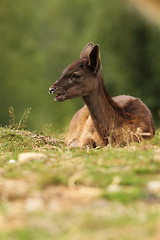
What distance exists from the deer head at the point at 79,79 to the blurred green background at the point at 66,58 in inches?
572

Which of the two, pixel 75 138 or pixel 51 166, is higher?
pixel 51 166

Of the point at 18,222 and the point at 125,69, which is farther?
the point at 125,69

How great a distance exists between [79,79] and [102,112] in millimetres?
623

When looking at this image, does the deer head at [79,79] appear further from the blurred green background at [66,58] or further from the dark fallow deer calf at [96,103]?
the blurred green background at [66,58]

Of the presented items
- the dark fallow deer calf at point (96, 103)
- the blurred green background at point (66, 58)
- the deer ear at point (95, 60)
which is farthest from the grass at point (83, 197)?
the blurred green background at point (66, 58)

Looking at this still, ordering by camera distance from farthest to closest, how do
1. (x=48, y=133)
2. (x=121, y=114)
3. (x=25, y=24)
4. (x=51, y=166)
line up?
(x=25, y=24)
(x=48, y=133)
(x=121, y=114)
(x=51, y=166)

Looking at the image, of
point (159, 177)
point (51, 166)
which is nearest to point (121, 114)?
point (51, 166)

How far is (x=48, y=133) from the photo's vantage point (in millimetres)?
14227

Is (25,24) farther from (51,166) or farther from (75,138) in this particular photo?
(51,166)

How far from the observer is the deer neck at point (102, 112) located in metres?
11.1

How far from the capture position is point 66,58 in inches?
1922

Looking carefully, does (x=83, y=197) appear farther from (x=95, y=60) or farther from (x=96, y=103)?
(x=95, y=60)

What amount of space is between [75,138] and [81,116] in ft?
1.55

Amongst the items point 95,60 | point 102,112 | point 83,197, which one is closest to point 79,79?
point 95,60
